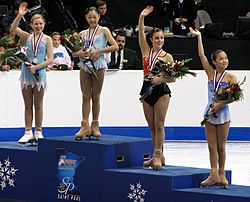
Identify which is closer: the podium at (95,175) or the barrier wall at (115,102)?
the podium at (95,175)

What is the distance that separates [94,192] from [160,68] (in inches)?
57.1

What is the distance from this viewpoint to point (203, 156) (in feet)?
44.9

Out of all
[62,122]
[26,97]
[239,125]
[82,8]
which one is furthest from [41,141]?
[82,8]

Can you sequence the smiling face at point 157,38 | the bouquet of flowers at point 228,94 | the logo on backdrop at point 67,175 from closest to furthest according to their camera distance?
the bouquet of flowers at point 228,94 → the smiling face at point 157,38 → the logo on backdrop at point 67,175

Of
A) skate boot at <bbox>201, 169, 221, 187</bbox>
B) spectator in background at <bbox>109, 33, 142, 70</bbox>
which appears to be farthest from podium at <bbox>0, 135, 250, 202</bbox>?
spectator in background at <bbox>109, 33, 142, 70</bbox>

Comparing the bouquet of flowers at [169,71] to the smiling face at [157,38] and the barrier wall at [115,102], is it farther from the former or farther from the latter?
the barrier wall at [115,102]

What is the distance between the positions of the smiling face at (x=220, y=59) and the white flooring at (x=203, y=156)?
2.45 m

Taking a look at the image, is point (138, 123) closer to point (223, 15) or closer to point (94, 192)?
point (223, 15)

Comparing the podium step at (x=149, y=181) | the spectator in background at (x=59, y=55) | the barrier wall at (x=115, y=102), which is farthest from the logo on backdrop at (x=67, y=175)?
the spectator in background at (x=59, y=55)

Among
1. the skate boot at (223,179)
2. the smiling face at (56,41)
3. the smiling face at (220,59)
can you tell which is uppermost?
the smiling face at (56,41)

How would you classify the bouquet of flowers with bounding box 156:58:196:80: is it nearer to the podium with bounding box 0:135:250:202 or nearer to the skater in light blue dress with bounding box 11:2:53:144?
the podium with bounding box 0:135:250:202

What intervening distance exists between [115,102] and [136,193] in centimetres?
582

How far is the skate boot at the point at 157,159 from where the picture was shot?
31.9 feet

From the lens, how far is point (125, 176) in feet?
31.8
